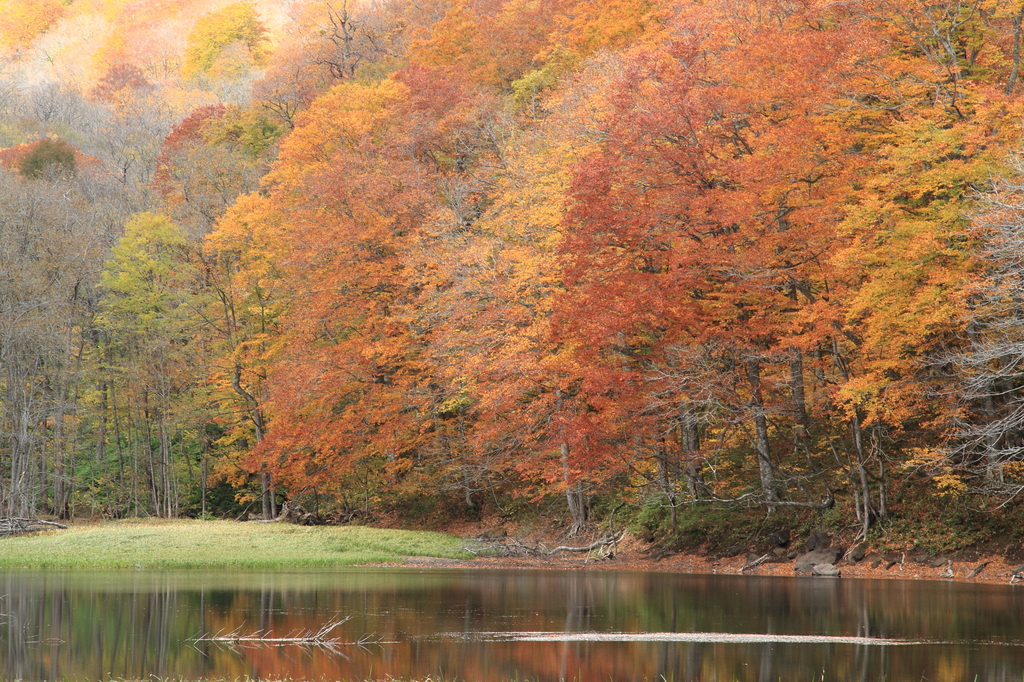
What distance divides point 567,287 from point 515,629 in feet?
50.4

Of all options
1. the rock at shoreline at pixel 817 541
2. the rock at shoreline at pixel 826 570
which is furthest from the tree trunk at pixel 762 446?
the rock at shoreline at pixel 826 570

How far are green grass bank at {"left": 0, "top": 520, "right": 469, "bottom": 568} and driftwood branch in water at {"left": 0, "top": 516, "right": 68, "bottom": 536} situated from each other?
1.93 feet

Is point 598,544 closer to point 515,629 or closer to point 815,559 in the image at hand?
point 815,559

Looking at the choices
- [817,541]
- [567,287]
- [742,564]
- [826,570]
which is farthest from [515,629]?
[567,287]

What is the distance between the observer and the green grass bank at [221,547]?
25094mm

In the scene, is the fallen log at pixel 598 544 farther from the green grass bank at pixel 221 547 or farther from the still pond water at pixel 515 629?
the still pond water at pixel 515 629

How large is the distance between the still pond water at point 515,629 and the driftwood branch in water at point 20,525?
37.4ft


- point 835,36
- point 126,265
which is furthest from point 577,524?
point 126,265

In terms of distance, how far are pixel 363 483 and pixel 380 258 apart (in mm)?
8077

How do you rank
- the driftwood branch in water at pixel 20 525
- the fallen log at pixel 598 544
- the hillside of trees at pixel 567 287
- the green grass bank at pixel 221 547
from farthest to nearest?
the driftwood branch in water at pixel 20 525 < the fallen log at pixel 598 544 < the green grass bank at pixel 221 547 < the hillside of trees at pixel 567 287

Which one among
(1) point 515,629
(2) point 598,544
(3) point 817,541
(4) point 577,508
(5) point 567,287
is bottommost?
(2) point 598,544

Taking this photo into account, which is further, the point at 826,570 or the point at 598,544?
the point at 598,544

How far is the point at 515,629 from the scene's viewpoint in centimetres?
1328

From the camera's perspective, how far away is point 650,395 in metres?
24.7
